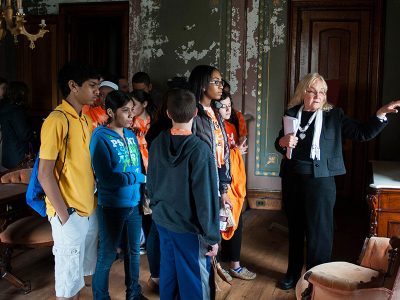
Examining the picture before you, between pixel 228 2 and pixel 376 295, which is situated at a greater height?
pixel 228 2

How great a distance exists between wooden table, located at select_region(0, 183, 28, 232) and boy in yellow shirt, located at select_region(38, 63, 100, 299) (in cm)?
88

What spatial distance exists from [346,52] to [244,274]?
3.20 meters

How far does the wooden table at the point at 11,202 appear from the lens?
3.23 metres

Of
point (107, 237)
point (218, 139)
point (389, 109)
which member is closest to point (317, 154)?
point (389, 109)

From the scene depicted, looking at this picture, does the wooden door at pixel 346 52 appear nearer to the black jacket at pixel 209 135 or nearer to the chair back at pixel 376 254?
the black jacket at pixel 209 135

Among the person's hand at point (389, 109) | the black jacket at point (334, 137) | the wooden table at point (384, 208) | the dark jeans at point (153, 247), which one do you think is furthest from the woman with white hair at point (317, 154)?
the dark jeans at point (153, 247)

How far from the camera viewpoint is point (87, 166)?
254cm

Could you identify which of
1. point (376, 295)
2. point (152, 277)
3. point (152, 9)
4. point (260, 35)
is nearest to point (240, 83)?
point (260, 35)

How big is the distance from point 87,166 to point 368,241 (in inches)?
59.8

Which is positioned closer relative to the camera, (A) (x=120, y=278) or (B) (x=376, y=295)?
(B) (x=376, y=295)

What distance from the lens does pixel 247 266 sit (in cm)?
387

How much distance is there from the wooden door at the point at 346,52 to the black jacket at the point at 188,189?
3743 mm

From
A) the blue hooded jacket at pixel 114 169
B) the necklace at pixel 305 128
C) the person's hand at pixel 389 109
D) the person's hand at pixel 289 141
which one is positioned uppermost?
the person's hand at pixel 389 109

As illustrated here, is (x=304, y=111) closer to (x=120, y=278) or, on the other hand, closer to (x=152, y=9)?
(x=120, y=278)
